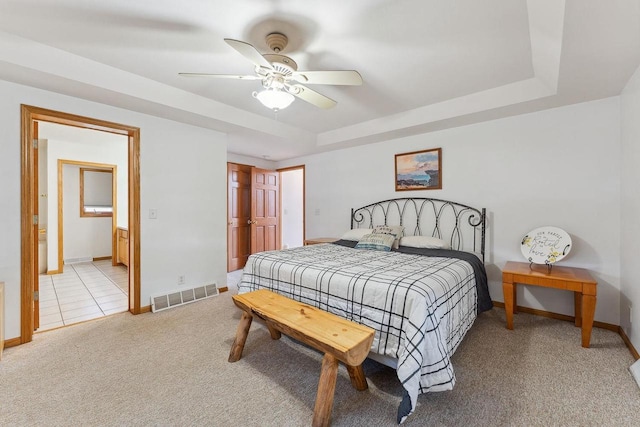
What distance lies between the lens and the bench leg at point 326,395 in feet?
4.68

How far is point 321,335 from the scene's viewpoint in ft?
5.10

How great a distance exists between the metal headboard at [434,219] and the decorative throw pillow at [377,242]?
0.69 m

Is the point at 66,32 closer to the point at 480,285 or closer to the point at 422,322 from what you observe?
the point at 422,322

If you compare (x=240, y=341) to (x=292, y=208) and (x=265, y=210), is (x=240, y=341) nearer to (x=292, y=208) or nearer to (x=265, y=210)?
(x=265, y=210)

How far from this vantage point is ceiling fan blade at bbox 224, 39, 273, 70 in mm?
1547

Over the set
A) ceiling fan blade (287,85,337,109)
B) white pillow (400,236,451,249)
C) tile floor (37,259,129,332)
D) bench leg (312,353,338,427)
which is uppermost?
ceiling fan blade (287,85,337,109)

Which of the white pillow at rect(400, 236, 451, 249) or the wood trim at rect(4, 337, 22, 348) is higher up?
the white pillow at rect(400, 236, 451, 249)

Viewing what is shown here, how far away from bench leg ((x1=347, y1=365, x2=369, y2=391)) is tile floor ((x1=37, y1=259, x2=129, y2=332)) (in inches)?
115

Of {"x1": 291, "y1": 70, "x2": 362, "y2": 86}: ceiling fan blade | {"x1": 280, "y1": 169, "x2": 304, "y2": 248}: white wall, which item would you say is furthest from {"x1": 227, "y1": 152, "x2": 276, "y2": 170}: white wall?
{"x1": 291, "y1": 70, "x2": 362, "y2": 86}: ceiling fan blade

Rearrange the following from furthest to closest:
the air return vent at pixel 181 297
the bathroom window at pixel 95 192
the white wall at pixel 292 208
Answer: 1. the white wall at pixel 292 208
2. the bathroom window at pixel 95 192
3. the air return vent at pixel 181 297

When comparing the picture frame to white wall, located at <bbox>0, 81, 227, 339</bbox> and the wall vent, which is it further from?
the wall vent

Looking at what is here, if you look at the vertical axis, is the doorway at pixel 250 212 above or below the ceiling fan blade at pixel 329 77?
below

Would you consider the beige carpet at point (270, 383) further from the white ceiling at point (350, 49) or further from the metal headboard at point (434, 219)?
the white ceiling at point (350, 49)

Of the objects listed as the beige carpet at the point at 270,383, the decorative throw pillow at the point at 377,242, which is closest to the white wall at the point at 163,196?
the beige carpet at the point at 270,383
